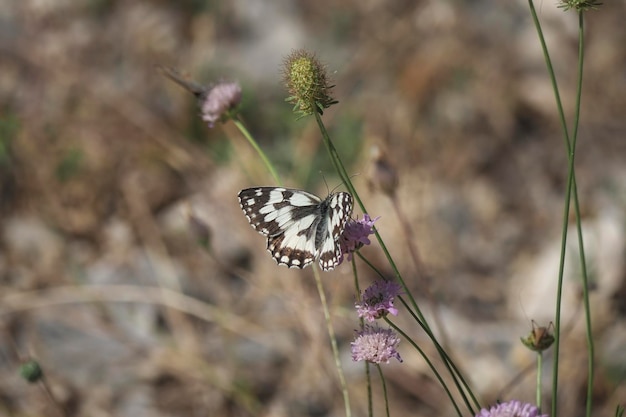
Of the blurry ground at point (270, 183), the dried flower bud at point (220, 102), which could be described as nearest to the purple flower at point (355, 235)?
the dried flower bud at point (220, 102)

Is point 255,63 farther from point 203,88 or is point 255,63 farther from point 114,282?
point 203,88

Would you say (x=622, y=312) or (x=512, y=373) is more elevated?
(x=622, y=312)

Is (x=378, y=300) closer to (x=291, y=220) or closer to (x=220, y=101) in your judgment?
(x=291, y=220)

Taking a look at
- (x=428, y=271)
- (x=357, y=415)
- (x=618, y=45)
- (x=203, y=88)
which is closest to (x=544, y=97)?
(x=618, y=45)

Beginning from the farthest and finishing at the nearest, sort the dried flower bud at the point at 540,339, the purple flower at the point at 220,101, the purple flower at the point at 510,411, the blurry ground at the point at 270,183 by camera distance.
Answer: the blurry ground at the point at 270,183, the purple flower at the point at 220,101, the dried flower bud at the point at 540,339, the purple flower at the point at 510,411

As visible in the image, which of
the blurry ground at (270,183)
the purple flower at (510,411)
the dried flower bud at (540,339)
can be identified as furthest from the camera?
the blurry ground at (270,183)

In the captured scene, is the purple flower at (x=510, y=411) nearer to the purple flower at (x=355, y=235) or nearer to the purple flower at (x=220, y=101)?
the purple flower at (x=355, y=235)

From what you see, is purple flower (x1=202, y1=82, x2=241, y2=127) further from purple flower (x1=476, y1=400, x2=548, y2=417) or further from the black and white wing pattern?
purple flower (x1=476, y1=400, x2=548, y2=417)
